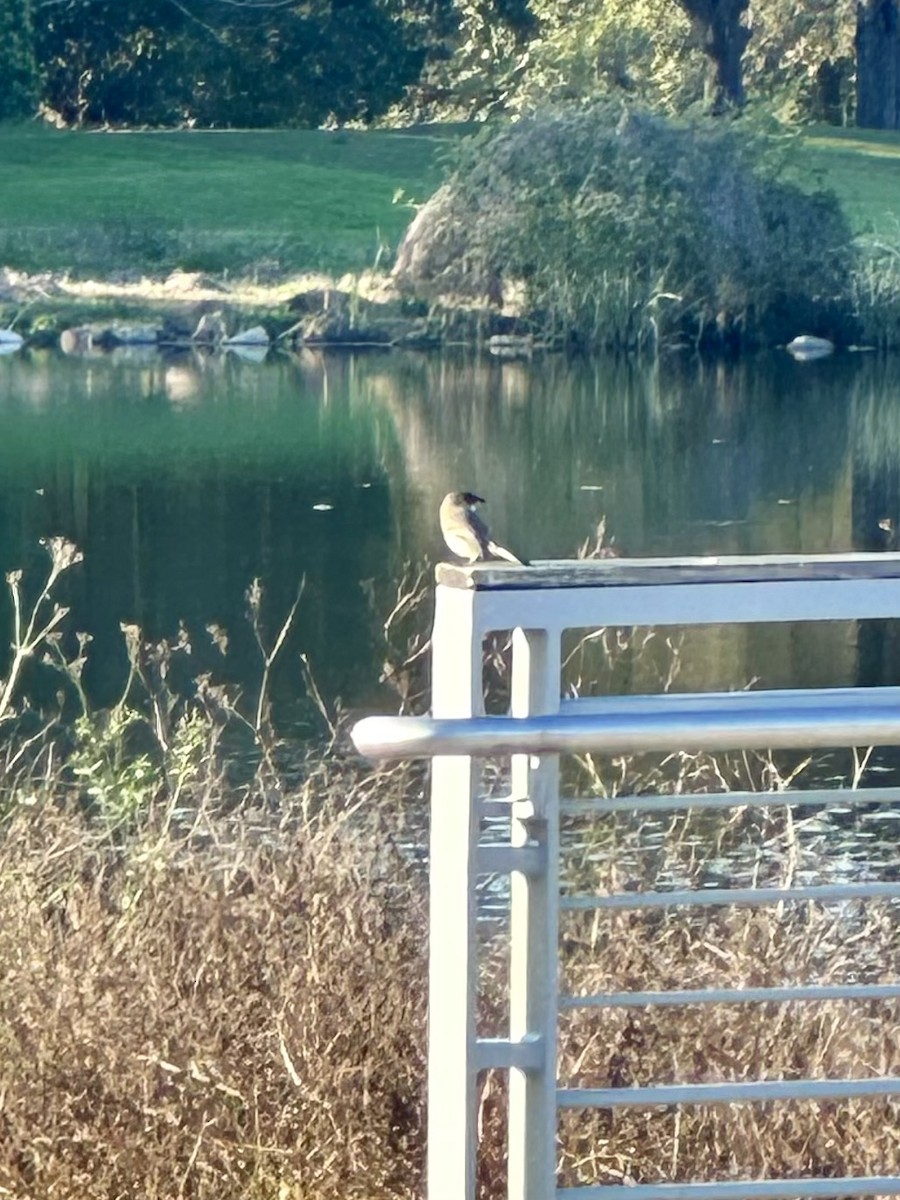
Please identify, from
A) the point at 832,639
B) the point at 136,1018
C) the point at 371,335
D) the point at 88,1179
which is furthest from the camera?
the point at 371,335

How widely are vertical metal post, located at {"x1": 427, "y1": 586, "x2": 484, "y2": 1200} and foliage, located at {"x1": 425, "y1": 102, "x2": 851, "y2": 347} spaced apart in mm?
25559

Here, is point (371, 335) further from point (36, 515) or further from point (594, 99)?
point (36, 515)

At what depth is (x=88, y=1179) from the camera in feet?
11.3

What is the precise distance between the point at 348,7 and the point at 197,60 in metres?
2.72

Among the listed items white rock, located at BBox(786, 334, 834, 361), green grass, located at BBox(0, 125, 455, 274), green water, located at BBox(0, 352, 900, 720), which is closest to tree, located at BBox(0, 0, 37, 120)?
green grass, located at BBox(0, 125, 455, 274)

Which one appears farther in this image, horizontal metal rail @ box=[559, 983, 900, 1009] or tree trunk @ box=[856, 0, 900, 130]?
tree trunk @ box=[856, 0, 900, 130]

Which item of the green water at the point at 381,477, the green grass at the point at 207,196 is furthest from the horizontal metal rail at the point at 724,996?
the green grass at the point at 207,196

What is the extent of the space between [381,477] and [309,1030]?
13337 millimetres

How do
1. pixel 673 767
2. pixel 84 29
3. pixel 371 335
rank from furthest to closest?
1. pixel 84 29
2. pixel 371 335
3. pixel 673 767

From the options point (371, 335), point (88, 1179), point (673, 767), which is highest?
point (88, 1179)

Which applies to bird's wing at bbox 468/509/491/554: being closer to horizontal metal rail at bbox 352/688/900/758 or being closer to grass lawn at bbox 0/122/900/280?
horizontal metal rail at bbox 352/688/900/758

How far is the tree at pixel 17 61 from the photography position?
124ft

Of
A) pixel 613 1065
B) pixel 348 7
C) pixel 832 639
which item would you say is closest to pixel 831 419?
pixel 832 639

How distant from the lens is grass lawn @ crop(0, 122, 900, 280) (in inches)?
1271
